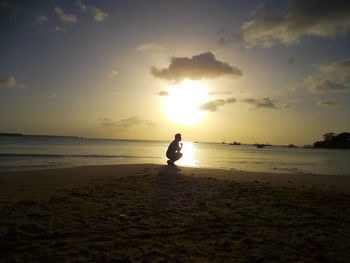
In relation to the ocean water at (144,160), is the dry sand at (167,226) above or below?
above

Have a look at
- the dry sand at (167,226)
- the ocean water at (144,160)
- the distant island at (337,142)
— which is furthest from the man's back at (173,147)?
the distant island at (337,142)

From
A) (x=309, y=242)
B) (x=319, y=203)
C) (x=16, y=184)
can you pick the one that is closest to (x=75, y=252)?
(x=309, y=242)

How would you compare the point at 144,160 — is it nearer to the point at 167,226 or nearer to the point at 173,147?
the point at 173,147

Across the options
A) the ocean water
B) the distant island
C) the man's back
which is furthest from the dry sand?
the distant island

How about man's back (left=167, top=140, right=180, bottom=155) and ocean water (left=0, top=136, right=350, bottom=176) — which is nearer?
man's back (left=167, top=140, right=180, bottom=155)

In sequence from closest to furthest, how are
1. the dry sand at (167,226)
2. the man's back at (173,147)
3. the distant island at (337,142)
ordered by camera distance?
the dry sand at (167,226) < the man's back at (173,147) < the distant island at (337,142)

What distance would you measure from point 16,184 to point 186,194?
261 inches

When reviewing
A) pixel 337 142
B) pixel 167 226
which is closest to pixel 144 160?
pixel 167 226

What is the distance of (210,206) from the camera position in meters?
6.00

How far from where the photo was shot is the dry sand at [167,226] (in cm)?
338

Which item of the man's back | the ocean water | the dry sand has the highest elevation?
the man's back

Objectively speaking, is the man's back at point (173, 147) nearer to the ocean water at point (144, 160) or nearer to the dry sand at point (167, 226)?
the ocean water at point (144, 160)

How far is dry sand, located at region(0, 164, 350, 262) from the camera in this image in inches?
133

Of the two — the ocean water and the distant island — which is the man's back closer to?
the ocean water
